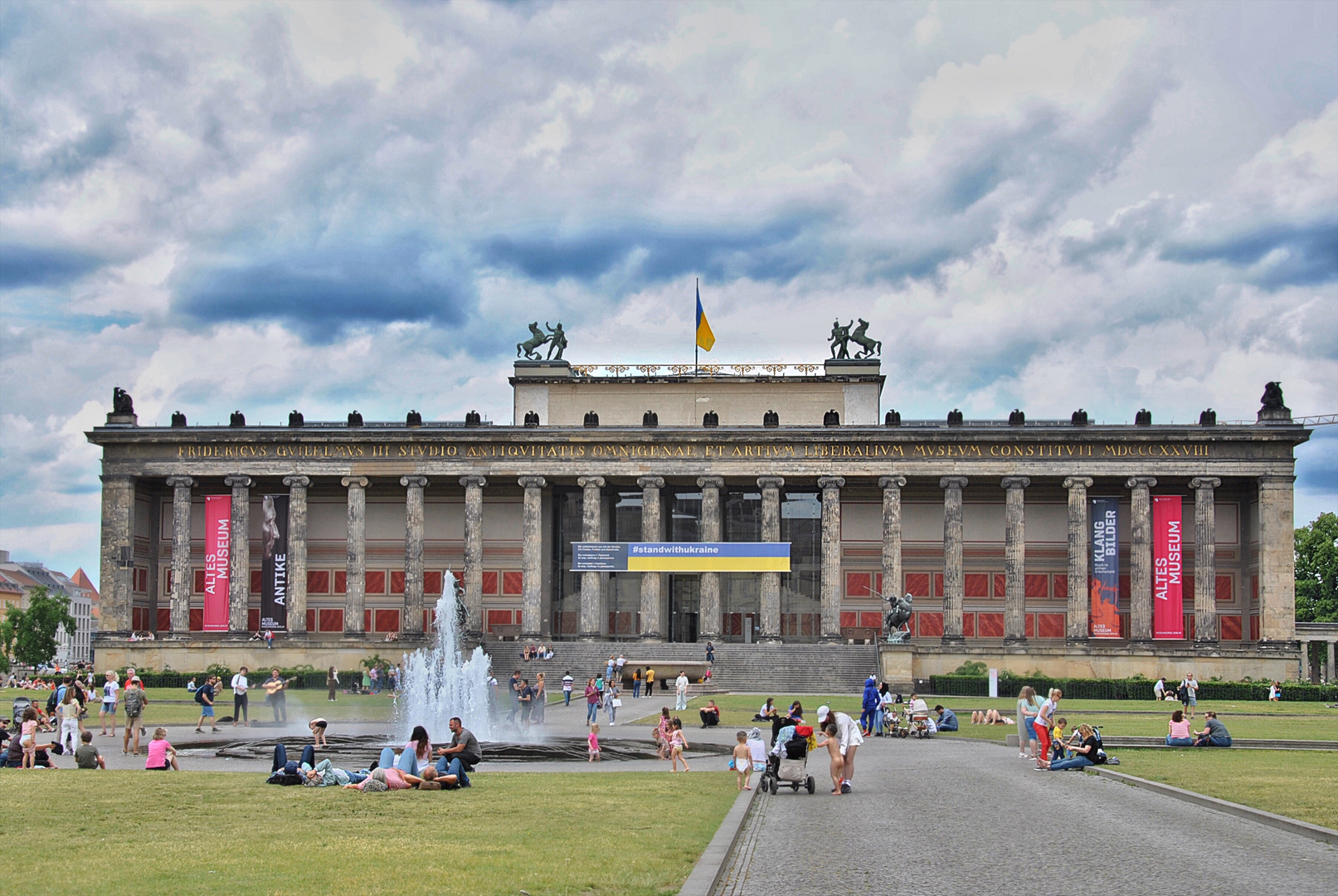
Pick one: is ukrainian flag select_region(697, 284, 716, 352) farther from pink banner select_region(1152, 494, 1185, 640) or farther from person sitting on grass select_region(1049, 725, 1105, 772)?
person sitting on grass select_region(1049, 725, 1105, 772)

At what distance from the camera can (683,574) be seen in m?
81.8

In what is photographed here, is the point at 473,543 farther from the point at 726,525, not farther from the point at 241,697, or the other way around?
the point at 241,697

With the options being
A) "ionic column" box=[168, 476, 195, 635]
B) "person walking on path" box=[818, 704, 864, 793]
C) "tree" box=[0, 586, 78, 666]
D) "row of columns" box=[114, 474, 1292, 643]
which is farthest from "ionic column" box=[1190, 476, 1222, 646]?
"tree" box=[0, 586, 78, 666]

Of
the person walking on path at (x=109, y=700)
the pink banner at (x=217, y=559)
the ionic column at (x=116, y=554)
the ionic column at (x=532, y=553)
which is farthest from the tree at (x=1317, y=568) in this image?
the person walking on path at (x=109, y=700)

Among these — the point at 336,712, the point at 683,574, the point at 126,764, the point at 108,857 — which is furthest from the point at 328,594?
the point at 108,857

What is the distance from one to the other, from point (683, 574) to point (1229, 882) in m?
66.8

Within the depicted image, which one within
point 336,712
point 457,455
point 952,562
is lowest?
point 336,712

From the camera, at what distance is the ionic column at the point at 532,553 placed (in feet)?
250

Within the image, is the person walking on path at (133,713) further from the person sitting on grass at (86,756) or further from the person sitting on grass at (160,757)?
the person sitting on grass at (160,757)

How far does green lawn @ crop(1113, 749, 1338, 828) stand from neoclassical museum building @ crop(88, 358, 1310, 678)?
41128mm

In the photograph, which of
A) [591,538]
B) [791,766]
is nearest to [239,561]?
[591,538]

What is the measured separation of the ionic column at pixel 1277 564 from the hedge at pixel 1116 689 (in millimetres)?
7025

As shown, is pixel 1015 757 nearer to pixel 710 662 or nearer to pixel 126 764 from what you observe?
pixel 126 764

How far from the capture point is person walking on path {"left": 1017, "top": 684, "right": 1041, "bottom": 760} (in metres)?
32.0
